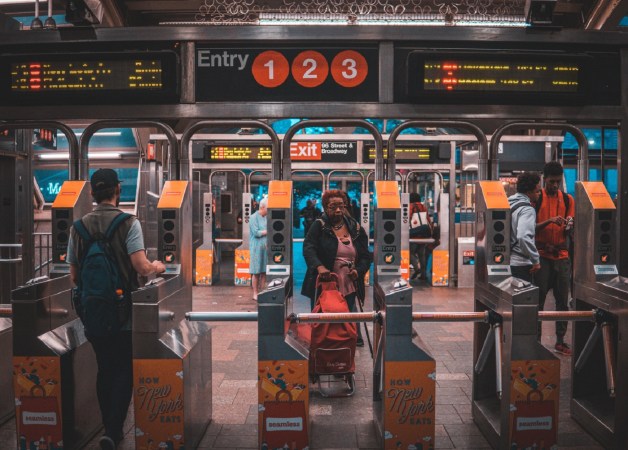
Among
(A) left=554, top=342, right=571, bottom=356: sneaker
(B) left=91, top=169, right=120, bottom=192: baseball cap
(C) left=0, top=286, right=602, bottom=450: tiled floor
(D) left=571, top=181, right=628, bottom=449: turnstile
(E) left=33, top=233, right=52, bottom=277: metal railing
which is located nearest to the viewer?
(B) left=91, top=169, right=120, bottom=192: baseball cap

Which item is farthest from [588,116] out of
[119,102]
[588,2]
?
[588,2]

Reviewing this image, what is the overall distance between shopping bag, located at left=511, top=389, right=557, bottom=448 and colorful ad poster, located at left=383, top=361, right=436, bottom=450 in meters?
0.50

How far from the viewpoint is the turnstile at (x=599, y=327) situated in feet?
10.8

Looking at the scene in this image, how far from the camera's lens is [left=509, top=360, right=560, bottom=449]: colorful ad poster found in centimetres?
308

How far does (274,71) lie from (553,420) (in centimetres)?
281

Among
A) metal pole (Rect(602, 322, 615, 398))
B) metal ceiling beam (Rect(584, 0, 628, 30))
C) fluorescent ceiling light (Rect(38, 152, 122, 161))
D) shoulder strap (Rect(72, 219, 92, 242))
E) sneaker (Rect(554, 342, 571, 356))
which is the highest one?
metal ceiling beam (Rect(584, 0, 628, 30))

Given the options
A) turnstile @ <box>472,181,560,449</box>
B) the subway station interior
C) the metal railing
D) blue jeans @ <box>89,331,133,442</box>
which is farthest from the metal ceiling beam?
the metal railing

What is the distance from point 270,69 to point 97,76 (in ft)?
3.81

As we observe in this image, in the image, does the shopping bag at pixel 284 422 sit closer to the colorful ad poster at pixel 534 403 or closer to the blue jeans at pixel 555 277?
the colorful ad poster at pixel 534 403

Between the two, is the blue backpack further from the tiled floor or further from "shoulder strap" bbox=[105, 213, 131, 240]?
the tiled floor

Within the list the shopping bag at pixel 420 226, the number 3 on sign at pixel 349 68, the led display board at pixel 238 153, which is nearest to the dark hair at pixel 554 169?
the number 3 on sign at pixel 349 68

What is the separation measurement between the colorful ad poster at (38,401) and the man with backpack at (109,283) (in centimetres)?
25

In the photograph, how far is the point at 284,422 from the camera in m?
3.11

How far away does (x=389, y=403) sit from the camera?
311cm
